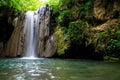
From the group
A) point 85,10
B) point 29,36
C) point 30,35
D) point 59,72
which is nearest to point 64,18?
point 85,10

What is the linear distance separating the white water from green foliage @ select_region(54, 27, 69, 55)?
11.6 ft

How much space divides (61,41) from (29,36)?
16.7 ft

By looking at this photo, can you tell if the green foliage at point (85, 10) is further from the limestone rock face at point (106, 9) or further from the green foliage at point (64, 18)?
the green foliage at point (64, 18)

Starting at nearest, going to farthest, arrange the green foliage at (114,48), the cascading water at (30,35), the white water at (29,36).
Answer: the green foliage at (114,48)
the cascading water at (30,35)
the white water at (29,36)

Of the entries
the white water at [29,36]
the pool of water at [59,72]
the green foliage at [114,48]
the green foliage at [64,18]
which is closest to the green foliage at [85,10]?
the green foliage at [64,18]

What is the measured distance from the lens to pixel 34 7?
162ft

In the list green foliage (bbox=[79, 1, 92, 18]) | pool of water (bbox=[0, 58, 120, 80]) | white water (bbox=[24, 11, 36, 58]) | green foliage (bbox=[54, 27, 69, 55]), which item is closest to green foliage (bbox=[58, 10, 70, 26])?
green foliage (bbox=[54, 27, 69, 55])

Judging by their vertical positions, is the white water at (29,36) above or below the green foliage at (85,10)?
below

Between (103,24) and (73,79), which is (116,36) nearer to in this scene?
(103,24)

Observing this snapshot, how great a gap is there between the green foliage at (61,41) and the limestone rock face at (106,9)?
3.92 metres

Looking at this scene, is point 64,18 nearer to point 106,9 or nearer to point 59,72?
point 106,9

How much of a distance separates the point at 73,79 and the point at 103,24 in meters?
16.4

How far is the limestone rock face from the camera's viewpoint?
25.1m

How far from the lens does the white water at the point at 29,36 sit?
97.1ft
